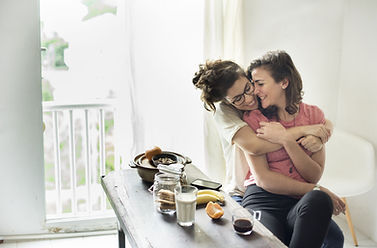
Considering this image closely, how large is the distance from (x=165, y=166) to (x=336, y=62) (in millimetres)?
1570

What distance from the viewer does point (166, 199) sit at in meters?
1.62

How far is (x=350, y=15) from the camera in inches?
109

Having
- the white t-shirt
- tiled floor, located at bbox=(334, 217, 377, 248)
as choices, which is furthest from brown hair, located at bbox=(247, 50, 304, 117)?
tiled floor, located at bbox=(334, 217, 377, 248)

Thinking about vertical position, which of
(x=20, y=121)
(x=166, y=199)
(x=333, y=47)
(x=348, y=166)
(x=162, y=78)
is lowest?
(x=348, y=166)

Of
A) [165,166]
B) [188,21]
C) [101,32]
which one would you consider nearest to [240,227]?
[165,166]

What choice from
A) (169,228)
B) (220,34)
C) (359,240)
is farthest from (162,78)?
(359,240)

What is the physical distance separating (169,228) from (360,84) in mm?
1741

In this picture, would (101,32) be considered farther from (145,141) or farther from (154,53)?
(145,141)

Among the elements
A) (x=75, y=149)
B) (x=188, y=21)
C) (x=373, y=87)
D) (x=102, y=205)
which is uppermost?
(x=188, y=21)

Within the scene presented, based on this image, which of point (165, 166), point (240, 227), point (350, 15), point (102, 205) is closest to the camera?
point (240, 227)

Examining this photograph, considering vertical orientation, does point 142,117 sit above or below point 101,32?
below

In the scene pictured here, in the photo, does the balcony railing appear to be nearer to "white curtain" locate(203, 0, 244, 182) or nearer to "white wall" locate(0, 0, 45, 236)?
"white wall" locate(0, 0, 45, 236)

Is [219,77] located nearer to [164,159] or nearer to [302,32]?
[164,159]

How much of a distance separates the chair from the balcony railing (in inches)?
50.9
